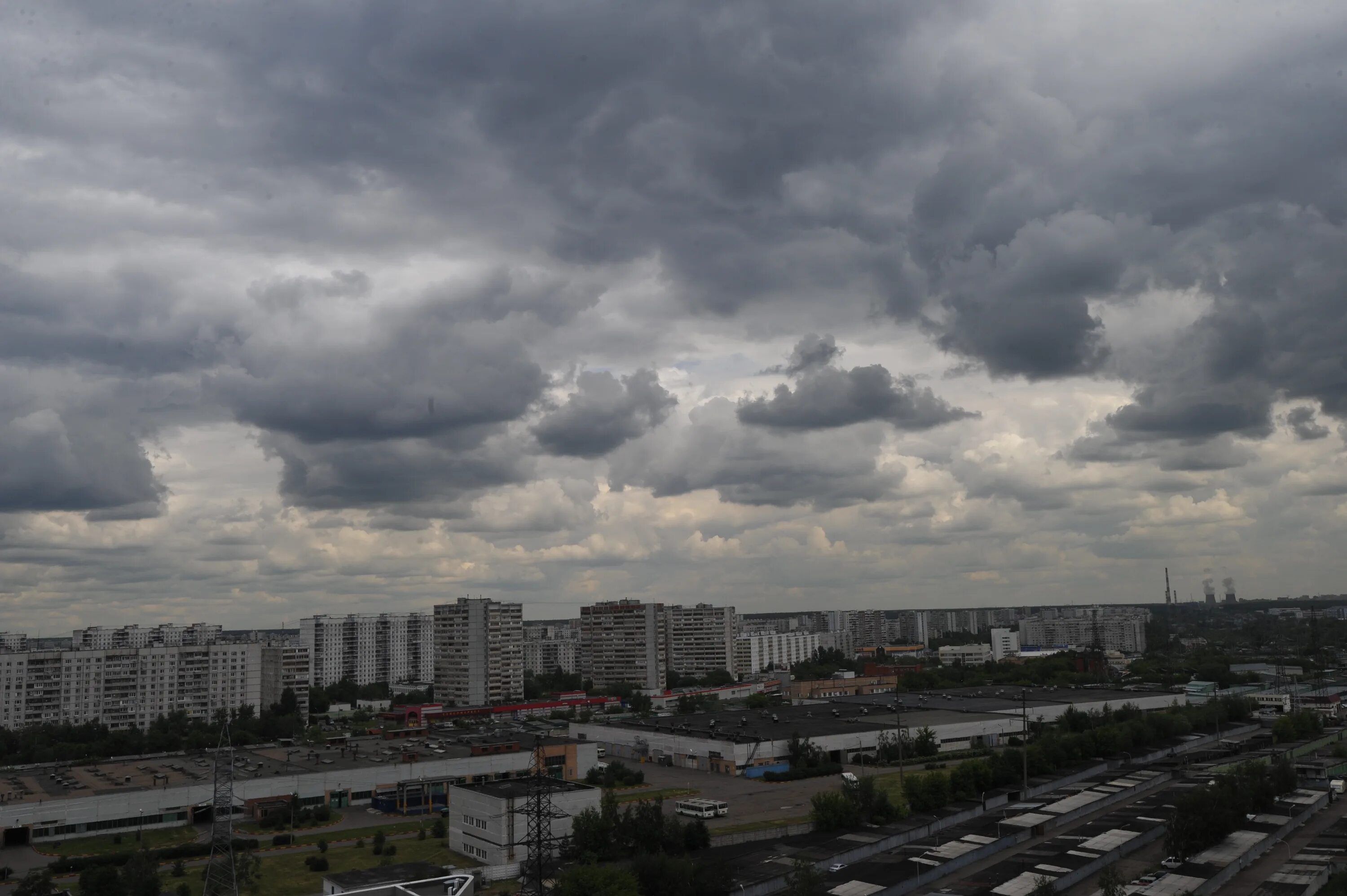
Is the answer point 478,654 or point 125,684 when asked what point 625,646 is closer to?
point 478,654

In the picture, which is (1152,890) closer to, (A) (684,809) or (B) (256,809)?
(A) (684,809)

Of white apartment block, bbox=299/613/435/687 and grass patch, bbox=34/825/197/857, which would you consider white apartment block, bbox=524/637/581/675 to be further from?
grass patch, bbox=34/825/197/857

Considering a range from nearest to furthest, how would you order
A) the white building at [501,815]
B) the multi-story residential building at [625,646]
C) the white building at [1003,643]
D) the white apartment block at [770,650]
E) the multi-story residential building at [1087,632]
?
the white building at [501,815] → the multi-story residential building at [625,646] → the white apartment block at [770,650] → the white building at [1003,643] → the multi-story residential building at [1087,632]

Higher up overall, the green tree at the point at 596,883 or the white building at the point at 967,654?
the green tree at the point at 596,883

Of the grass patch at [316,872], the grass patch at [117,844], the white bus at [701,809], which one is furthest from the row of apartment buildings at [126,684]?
the white bus at [701,809]

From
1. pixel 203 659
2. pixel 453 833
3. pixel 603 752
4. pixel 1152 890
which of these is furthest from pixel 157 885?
pixel 203 659

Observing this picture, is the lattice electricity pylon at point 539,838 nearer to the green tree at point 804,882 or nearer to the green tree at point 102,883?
the green tree at point 804,882
